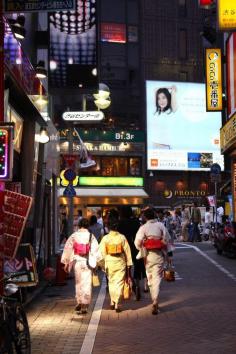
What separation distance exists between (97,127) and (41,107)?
3046 cm

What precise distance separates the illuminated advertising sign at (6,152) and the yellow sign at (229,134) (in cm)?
1622

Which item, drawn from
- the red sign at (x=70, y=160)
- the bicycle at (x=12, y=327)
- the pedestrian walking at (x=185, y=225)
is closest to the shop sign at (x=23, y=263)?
the bicycle at (x=12, y=327)

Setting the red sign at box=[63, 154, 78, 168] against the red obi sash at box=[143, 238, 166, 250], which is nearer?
the red obi sash at box=[143, 238, 166, 250]

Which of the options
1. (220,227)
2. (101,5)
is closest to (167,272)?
(220,227)

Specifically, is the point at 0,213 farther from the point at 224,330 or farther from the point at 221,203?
the point at 221,203

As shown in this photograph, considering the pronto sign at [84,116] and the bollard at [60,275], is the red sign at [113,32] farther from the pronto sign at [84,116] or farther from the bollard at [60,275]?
the bollard at [60,275]

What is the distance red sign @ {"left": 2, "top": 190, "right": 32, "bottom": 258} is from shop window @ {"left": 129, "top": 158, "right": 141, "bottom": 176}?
34.7 metres

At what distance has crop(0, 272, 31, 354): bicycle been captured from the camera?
19.0ft

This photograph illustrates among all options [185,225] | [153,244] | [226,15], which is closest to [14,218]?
[153,244]

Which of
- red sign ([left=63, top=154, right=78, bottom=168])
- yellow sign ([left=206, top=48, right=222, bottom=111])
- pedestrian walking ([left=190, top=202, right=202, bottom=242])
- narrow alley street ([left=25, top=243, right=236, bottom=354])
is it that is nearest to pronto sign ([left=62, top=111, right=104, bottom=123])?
red sign ([left=63, top=154, right=78, bottom=168])

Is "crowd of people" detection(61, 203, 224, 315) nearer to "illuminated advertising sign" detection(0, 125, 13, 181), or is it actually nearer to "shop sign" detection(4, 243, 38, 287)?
"shop sign" detection(4, 243, 38, 287)

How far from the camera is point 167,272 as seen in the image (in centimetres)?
1120

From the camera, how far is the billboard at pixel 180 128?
46.1 metres

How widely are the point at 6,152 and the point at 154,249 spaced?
4.37m
